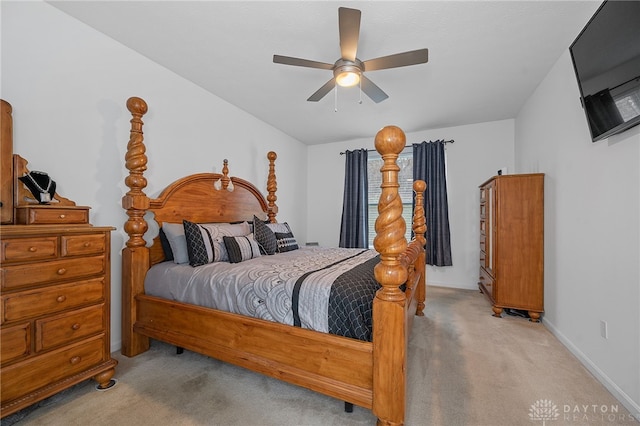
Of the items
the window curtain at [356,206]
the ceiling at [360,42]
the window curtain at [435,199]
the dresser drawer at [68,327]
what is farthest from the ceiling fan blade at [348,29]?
the window curtain at [356,206]

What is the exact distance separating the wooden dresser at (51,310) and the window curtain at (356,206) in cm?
375

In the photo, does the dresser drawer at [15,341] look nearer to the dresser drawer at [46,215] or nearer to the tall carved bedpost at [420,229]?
the dresser drawer at [46,215]

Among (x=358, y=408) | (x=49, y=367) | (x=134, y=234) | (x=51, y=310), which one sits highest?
(x=134, y=234)

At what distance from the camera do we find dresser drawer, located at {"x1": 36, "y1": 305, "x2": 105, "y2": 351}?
4.95 ft

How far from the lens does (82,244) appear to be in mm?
1681

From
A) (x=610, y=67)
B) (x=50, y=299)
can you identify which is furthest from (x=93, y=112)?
(x=610, y=67)

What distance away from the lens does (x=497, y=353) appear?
226 cm

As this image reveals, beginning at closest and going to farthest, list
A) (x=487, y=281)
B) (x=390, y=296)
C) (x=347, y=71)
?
(x=390, y=296), (x=347, y=71), (x=487, y=281)

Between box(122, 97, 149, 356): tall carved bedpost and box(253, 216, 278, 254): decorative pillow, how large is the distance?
3.49 ft

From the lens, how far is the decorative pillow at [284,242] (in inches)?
126

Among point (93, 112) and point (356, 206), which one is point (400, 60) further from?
point (356, 206)

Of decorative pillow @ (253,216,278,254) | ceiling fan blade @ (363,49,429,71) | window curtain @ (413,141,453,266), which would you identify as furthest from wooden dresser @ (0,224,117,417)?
window curtain @ (413,141,453,266)

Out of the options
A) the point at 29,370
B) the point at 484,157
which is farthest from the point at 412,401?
the point at 484,157

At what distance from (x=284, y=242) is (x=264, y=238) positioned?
1.12 feet
